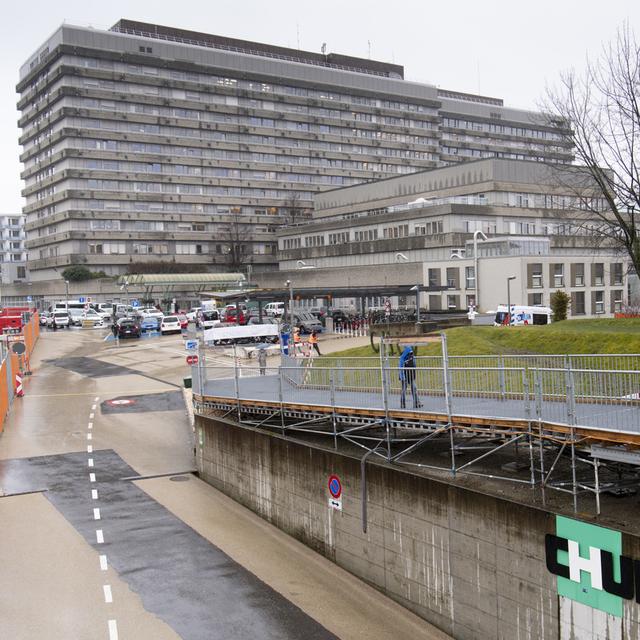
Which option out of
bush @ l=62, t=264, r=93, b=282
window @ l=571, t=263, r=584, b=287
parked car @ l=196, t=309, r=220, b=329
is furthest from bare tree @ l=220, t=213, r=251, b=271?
window @ l=571, t=263, r=584, b=287

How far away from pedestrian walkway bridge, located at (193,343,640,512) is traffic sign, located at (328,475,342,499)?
0.93 meters

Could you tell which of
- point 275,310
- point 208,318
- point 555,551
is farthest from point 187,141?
point 555,551

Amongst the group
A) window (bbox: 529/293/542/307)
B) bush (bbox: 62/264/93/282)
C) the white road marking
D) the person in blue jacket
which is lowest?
the white road marking

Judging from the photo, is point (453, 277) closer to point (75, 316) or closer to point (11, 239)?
point (75, 316)

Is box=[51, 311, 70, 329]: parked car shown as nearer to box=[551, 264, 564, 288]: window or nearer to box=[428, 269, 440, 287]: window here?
box=[428, 269, 440, 287]: window

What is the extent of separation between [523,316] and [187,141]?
3342 inches

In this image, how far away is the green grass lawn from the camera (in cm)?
2516

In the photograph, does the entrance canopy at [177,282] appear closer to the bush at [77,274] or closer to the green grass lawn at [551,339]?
the bush at [77,274]

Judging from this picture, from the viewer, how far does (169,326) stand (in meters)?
65.6

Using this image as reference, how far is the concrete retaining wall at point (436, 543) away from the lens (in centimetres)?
1206

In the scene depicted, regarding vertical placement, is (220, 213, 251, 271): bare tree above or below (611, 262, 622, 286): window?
above

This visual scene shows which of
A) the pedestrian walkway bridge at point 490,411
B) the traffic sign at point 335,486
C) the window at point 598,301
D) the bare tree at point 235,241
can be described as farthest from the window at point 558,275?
the bare tree at point 235,241

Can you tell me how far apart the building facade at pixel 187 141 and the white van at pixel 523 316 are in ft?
221

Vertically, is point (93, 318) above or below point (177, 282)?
below
